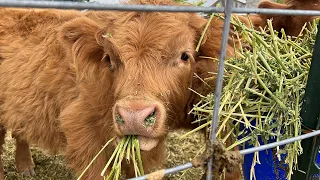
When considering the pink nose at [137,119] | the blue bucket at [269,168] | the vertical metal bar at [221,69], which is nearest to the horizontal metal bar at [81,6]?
the vertical metal bar at [221,69]

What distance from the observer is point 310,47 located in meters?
2.61

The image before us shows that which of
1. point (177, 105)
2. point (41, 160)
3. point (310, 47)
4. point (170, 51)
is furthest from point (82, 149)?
point (41, 160)

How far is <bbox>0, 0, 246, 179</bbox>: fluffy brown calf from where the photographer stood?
213cm

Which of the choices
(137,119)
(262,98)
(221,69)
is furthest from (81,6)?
(262,98)

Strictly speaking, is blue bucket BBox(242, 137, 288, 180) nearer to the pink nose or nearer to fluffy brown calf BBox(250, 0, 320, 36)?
the pink nose

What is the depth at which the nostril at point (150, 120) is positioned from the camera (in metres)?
1.86

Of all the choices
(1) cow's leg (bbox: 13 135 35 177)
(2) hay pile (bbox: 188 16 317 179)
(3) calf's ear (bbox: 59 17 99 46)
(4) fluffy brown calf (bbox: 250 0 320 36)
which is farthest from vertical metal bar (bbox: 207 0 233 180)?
(1) cow's leg (bbox: 13 135 35 177)

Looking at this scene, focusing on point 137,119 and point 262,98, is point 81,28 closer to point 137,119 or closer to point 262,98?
point 137,119

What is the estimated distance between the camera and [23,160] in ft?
14.2

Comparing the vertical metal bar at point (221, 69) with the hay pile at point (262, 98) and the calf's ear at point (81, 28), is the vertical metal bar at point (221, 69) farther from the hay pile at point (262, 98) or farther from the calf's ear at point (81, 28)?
the calf's ear at point (81, 28)

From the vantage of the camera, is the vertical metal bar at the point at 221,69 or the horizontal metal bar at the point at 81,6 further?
the vertical metal bar at the point at 221,69

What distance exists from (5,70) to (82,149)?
139 cm

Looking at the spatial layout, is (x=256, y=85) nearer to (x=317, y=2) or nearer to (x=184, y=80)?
(x=184, y=80)

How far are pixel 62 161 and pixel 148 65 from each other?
2932mm
